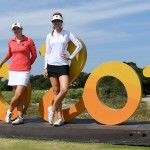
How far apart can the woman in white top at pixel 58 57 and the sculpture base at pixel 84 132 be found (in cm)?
21

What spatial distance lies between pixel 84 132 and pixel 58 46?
137 centimetres

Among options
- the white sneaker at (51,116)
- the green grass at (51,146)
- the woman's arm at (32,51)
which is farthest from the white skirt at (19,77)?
the green grass at (51,146)

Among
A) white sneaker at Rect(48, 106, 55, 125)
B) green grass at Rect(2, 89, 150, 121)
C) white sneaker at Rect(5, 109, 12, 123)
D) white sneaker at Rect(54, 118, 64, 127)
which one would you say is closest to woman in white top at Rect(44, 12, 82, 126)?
white sneaker at Rect(54, 118, 64, 127)

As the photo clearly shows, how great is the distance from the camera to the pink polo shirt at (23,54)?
20.3 ft

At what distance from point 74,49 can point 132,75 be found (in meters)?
1.08

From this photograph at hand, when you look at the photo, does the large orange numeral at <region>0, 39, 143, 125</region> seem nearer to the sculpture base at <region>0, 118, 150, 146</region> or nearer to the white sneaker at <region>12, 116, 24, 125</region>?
the sculpture base at <region>0, 118, 150, 146</region>

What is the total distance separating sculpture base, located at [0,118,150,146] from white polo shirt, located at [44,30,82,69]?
1012mm

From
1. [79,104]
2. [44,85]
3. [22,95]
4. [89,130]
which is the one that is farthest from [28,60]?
[44,85]

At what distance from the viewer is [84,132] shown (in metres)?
5.63

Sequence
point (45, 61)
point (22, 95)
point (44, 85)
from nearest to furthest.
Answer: point (45, 61) → point (22, 95) → point (44, 85)

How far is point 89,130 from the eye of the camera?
5605 millimetres

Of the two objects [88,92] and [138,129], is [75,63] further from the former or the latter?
[138,129]

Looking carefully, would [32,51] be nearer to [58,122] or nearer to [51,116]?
[51,116]

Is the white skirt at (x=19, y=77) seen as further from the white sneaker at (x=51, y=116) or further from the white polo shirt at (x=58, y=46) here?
the white sneaker at (x=51, y=116)
